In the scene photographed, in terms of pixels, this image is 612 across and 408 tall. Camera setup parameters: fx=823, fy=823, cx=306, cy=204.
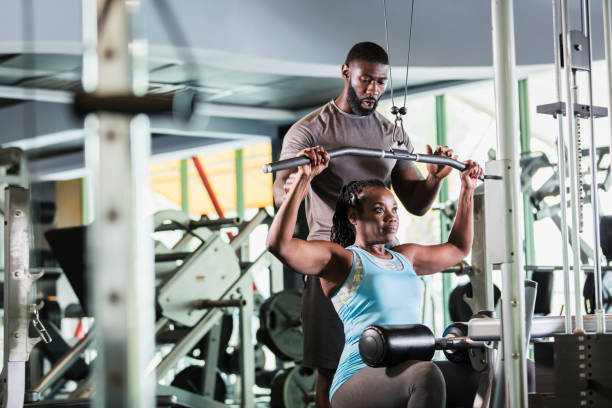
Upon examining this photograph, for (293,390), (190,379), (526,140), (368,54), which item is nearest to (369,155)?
(368,54)

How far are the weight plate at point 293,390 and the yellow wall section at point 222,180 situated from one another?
5.29m

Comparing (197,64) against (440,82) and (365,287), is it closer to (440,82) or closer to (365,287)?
(365,287)

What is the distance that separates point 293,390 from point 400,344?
3123 millimetres

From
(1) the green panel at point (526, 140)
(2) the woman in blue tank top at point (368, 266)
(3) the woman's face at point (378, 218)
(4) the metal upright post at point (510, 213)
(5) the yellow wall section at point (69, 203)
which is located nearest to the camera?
(4) the metal upright post at point (510, 213)

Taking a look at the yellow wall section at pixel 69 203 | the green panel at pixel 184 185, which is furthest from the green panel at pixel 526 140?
the yellow wall section at pixel 69 203

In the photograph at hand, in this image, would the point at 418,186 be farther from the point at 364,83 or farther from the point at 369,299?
the point at 369,299

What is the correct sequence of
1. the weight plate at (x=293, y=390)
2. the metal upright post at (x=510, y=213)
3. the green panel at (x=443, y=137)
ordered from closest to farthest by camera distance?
the metal upright post at (x=510, y=213) → the weight plate at (x=293, y=390) → the green panel at (x=443, y=137)

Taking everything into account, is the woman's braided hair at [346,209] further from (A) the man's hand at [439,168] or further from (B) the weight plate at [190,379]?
(B) the weight plate at [190,379]

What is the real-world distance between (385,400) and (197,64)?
134 centimetres

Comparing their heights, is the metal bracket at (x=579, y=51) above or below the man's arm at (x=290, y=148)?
above

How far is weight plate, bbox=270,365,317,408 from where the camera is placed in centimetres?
479

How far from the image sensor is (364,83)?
2.32 metres

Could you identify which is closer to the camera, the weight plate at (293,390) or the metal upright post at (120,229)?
the metal upright post at (120,229)

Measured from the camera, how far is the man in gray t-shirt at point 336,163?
2.32 metres
